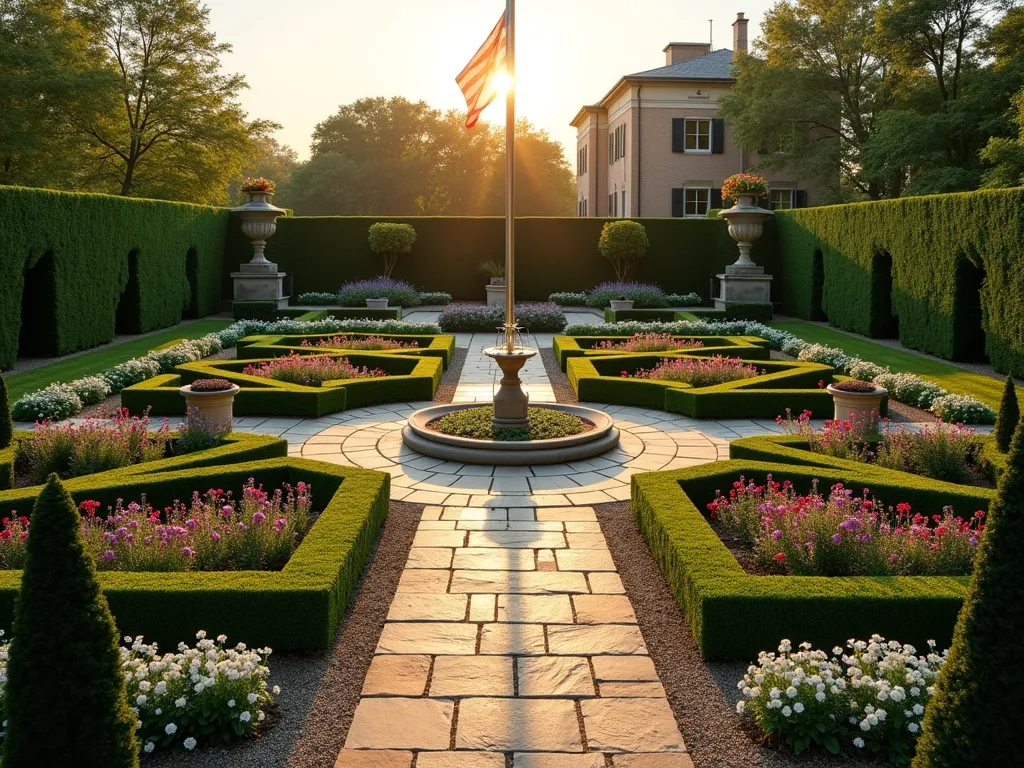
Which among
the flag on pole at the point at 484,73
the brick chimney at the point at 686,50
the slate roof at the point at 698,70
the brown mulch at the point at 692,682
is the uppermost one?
the brick chimney at the point at 686,50

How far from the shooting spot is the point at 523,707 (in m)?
4.16

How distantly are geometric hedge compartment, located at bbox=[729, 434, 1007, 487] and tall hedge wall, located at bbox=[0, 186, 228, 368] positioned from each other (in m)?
12.0

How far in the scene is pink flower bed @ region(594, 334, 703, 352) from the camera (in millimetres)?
15055

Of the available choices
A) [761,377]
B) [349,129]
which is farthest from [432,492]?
[349,129]

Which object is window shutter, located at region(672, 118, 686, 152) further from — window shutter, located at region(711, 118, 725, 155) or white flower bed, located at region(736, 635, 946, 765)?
white flower bed, located at region(736, 635, 946, 765)

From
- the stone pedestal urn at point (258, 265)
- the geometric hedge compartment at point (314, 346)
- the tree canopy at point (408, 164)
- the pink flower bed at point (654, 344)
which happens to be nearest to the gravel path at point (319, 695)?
the geometric hedge compartment at point (314, 346)

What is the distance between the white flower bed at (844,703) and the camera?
378 centimetres

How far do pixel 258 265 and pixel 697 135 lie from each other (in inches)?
835

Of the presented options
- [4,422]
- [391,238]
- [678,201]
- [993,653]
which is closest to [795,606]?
[993,653]

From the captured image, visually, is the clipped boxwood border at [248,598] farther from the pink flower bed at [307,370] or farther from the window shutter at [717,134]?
the window shutter at [717,134]

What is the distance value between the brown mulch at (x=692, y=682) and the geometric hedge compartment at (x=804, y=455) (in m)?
1.95

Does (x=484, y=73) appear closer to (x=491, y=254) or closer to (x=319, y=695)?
(x=319, y=695)

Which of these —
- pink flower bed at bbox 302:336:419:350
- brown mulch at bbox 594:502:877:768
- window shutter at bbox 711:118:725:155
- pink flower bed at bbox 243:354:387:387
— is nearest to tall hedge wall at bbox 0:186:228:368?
pink flower bed at bbox 302:336:419:350

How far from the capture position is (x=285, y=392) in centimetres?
1108
